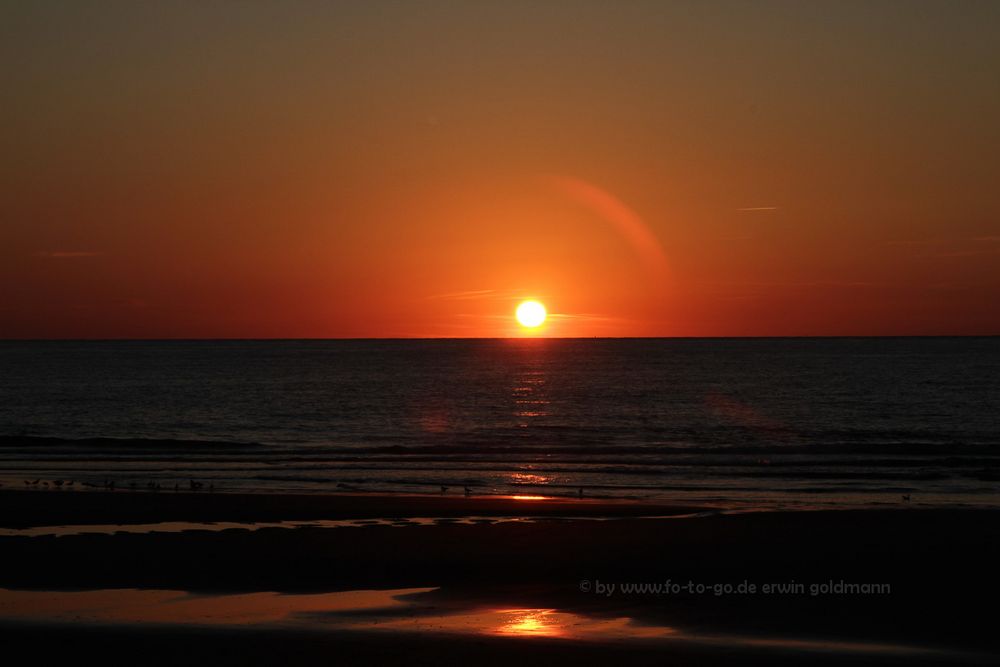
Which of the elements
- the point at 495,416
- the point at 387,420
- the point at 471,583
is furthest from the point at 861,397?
the point at 471,583

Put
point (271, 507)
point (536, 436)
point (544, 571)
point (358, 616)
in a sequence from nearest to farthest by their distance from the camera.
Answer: point (358, 616), point (544, 571), point (271, 507), point (536, 436)

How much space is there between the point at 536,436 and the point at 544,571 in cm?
4154

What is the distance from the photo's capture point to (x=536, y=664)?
12477mm

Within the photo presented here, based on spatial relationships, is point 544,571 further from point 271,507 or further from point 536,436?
point 536,436

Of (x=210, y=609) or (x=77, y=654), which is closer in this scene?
(x=77, y=654)

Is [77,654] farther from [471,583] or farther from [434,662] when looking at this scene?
[471,583]

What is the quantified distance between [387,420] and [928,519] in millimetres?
53889

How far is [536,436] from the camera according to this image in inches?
2363

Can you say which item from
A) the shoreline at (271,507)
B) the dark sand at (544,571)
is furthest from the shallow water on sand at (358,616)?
the shoreline at (271,507)

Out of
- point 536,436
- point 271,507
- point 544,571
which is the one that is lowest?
point 544,571

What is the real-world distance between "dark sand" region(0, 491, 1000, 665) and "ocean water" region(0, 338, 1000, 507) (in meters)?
6.12

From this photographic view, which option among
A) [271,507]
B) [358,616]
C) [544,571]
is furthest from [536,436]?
[358,616]

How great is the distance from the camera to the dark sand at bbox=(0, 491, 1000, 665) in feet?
43.4

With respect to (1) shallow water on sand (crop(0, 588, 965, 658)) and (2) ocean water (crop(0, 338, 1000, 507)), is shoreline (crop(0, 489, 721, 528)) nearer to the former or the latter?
(2) ocean water (crop(0, 338, 1000, 507))
